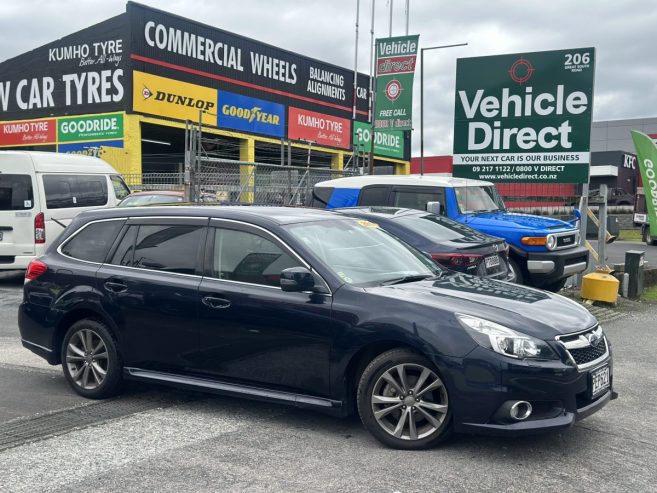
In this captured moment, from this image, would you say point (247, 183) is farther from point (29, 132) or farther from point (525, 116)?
point (29, 132)

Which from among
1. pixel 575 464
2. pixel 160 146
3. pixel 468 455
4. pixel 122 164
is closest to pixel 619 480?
pixel 575 464

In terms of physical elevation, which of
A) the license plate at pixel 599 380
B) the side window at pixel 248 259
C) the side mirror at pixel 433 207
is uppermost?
the side mirror at pixel 433 207

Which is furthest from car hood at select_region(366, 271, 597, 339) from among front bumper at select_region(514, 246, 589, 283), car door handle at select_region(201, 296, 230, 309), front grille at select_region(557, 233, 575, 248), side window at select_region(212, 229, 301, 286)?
front grille at select_region(557, 233, 575, 248)

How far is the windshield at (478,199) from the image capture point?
36.2ft

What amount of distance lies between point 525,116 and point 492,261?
5364 mm

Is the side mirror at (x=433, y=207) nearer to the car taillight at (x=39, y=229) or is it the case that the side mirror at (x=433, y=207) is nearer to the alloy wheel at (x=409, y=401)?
the alloy wheel at (x=409, y=401)

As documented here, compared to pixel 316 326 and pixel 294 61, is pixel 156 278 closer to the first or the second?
pixel 316 326

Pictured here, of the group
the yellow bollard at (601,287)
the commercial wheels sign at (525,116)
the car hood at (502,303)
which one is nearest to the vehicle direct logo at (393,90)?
the commercial wheels sign at (525,116)

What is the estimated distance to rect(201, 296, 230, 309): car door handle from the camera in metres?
5.25

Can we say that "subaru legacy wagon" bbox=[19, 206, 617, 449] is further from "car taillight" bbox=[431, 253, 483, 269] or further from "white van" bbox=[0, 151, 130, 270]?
"white van" bbox=[0, 151, 130, 270]

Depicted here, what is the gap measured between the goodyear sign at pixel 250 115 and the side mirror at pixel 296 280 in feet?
83.6

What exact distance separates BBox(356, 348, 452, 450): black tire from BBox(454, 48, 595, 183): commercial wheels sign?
912 centimetres

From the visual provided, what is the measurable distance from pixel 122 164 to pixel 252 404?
2141cm

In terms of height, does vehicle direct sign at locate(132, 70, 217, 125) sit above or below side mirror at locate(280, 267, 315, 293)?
above
